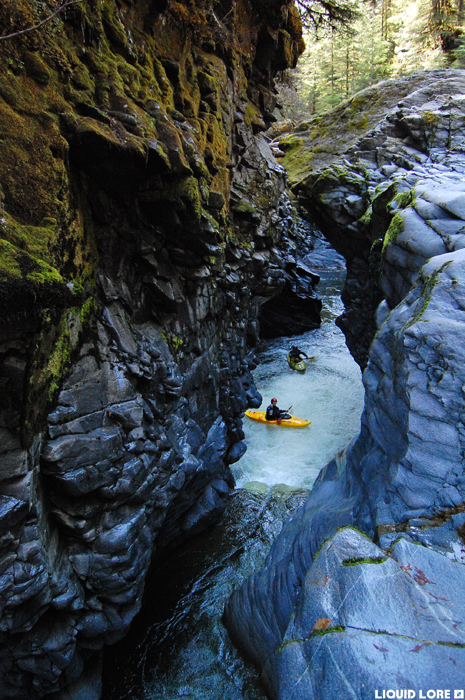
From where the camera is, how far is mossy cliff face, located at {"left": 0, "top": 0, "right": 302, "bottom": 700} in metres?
4.70

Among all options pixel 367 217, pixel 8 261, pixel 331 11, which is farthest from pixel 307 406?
pixel 8 261

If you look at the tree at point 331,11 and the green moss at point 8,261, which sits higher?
the tree at point 331,11

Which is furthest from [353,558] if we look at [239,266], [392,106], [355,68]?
[355,68]

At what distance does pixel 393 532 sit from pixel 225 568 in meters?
6.13

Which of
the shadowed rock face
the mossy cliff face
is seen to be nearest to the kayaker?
the shadowed rock face

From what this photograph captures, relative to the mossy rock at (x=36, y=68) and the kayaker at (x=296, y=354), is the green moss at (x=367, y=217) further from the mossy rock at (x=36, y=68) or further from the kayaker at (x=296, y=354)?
the mossy rock at (x=36, y=68)

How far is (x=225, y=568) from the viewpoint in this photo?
9242 mm

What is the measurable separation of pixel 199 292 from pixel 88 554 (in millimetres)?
5697

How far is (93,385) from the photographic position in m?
5.92

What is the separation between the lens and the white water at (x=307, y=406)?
1318cm

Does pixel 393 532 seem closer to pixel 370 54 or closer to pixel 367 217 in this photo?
pixel 367 217

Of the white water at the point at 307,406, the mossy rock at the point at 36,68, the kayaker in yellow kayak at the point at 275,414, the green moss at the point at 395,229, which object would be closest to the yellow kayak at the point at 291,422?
the kayaker in yellow kayak at the point at 275,414

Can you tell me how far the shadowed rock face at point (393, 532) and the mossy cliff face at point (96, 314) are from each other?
260cm

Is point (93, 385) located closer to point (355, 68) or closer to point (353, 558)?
point (353, 558)
